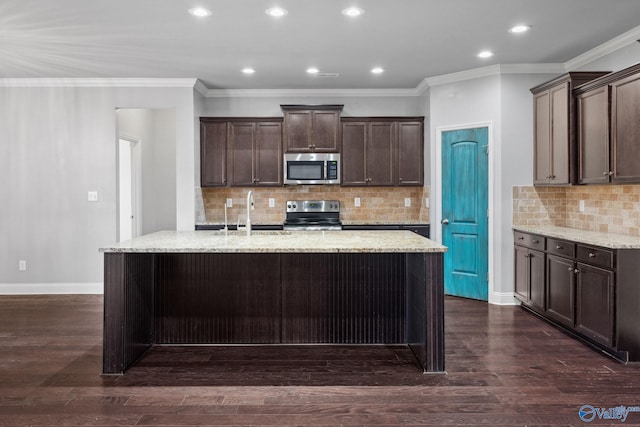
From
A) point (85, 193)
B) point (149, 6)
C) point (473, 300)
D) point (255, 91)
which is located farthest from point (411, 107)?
point (85, 193)

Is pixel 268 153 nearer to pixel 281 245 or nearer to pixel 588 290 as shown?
pixel 281 245

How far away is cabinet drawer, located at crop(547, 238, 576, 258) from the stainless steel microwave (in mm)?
2767

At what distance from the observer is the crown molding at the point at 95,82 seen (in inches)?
229

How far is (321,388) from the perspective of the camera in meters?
3.00

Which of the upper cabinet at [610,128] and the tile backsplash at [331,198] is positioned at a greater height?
the upper cabinet at [610,128]

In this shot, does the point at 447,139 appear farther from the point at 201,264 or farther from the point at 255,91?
the point at 201,264

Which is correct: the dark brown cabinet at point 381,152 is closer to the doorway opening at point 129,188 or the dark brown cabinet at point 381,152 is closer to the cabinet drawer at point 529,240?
the cabinet drawer at point 529,240

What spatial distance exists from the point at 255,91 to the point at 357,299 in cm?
375

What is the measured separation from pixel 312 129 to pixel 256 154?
0.81 meters

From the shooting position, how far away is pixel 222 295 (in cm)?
378

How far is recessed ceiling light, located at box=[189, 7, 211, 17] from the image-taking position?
3711 mm

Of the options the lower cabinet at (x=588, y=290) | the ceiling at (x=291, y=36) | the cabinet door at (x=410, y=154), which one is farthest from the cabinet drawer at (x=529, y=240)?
the ceiling at (x=291, y=36)

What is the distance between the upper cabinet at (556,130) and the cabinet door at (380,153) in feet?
5.82

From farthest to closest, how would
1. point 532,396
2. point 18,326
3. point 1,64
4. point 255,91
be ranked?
1. point 255,91
2. point 1,64
3. point 18,326
4. point 532,396
